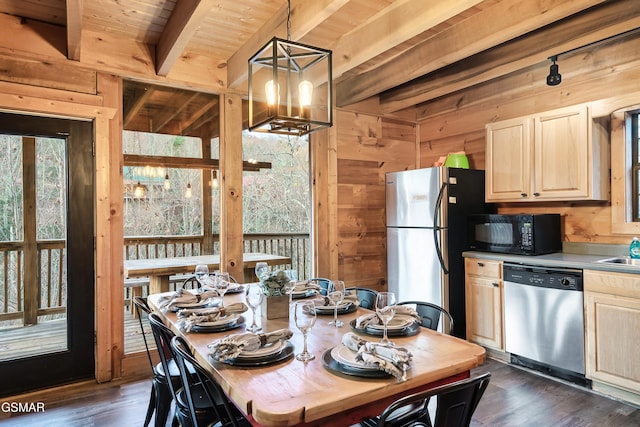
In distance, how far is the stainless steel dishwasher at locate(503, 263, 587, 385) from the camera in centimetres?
285

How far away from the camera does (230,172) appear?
3.59 m

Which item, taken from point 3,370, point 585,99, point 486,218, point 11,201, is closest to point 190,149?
point 11,201

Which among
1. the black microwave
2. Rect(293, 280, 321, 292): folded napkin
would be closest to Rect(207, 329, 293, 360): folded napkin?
Rect(293, 280, 321, 292): folded napkin

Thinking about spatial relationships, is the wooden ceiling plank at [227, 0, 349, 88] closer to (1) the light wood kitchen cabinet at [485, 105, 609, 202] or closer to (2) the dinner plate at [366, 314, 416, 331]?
(2) the dinner plate at [366, 314, 416, 331]

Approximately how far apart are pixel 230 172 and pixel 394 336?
2372 mm

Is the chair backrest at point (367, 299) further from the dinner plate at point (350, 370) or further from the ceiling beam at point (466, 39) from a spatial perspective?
the ceiling beam at point (466, 39)

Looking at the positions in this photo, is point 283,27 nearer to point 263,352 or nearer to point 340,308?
point 340,308

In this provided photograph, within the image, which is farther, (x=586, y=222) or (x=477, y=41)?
(x=586, y=222)

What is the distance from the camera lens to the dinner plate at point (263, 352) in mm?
1423

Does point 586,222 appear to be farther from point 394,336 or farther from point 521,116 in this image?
point 394,336

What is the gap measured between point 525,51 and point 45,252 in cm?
396

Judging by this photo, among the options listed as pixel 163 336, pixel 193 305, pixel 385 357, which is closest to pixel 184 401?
pixel 163 336

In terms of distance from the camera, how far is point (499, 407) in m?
2.61

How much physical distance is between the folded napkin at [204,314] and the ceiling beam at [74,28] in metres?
1.75
